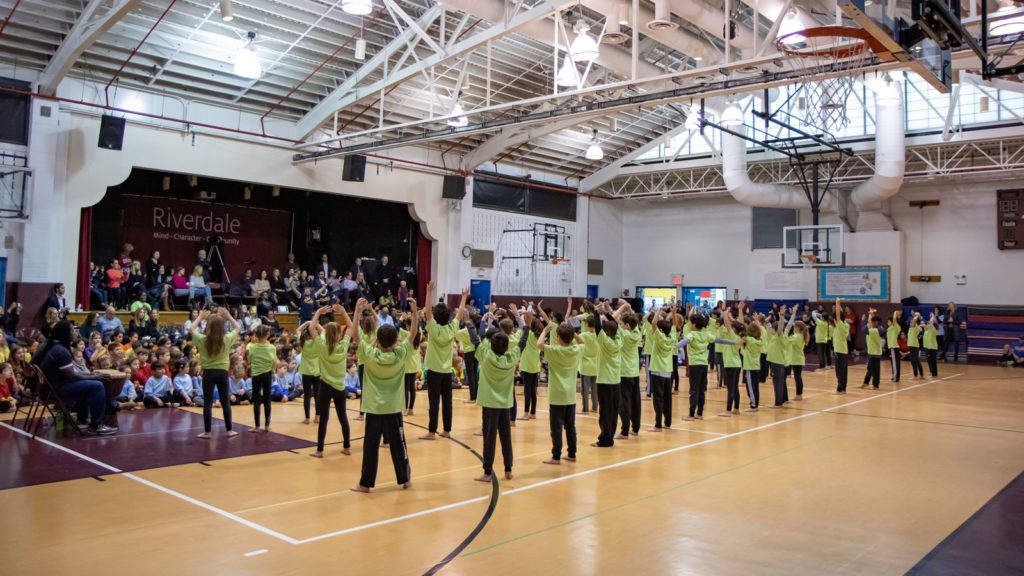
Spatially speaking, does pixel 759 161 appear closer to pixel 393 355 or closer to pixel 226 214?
pixel 226 214

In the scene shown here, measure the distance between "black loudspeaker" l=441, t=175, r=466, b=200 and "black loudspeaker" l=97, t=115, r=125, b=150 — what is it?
9309 mm

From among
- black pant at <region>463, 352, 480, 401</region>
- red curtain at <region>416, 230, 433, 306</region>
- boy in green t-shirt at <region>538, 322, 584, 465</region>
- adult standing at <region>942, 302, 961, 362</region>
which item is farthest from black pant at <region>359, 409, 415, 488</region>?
adult standing at <region>942, 302, 961, 362</region>

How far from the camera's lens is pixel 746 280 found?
994 inches

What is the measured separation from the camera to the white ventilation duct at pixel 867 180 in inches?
704

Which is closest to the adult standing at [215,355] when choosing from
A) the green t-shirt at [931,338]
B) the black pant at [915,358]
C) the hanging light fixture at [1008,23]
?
the hanging light fixture at [1008,23]

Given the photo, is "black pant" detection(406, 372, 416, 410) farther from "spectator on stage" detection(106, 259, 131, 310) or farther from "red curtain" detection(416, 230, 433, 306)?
"red curtain" detection(416, 230, 433, 306)

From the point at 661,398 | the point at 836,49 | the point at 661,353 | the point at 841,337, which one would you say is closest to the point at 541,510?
the point at 661,353

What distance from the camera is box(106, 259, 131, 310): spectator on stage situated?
1581cm

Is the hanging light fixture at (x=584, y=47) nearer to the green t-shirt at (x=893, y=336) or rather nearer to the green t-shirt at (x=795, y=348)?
the green t-shirt at (x=795, y=348)

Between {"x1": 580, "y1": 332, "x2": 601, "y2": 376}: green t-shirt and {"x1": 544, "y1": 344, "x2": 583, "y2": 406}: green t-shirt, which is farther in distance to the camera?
{"x1": 580, "y1": 332, "x2": 601, "y2": 376}: green t-shirt

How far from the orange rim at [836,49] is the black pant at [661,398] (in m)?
4.61

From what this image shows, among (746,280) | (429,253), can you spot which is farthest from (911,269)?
(429,253)

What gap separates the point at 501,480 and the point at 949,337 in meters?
19.9

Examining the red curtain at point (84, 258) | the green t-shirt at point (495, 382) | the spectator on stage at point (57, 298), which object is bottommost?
the green t-shirt at point (495, 382)
